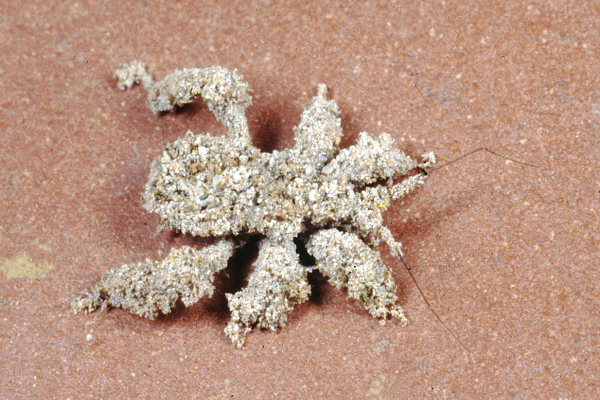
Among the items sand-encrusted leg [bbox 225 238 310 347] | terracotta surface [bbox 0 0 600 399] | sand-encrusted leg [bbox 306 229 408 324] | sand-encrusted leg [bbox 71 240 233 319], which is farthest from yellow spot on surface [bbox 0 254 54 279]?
sand-encrusted leg [bbox 306 229 408 324]

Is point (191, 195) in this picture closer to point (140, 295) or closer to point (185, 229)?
point (185, 229)

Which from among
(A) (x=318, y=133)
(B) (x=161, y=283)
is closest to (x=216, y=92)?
(A) (x=318, y=133)

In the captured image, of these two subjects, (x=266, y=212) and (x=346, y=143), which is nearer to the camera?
(x=266, y=212)

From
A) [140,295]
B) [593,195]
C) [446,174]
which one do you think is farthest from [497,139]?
[140,295]

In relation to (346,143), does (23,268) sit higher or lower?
lower

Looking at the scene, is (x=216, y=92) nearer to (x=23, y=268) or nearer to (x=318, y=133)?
(x=318, y=133)

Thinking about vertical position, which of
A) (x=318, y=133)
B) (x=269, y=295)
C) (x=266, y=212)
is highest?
(x=318, y=133)
